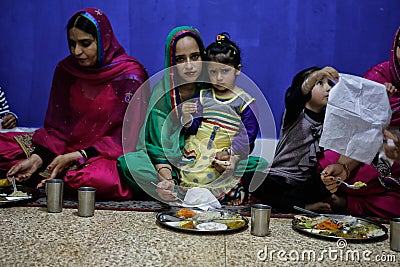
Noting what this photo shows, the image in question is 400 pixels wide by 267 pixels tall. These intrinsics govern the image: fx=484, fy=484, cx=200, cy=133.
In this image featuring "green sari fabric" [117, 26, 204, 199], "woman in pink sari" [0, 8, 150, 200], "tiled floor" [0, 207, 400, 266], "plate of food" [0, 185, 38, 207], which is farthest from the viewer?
"woman in pink sari" [0, 8, 150, 200]

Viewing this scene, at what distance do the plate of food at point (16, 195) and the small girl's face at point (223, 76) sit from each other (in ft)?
4.03

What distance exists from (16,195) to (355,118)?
185cm

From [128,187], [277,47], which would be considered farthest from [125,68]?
[277,47]

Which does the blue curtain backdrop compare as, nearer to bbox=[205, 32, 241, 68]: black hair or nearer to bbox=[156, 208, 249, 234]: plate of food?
bbox=[205, 32, 241, 68]: black hair

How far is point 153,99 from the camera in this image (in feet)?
10.1

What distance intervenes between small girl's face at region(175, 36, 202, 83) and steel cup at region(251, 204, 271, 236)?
3.58ft

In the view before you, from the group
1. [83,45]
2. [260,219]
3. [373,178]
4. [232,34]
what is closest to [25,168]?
[83,45]

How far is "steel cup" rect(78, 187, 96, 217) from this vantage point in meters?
2.43

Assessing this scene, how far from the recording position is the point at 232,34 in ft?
11.1

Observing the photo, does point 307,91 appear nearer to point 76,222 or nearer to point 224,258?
point 224,258

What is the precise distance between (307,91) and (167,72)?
2.90 ft

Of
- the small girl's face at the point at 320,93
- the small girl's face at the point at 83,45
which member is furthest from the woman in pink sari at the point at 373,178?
the small girl's face at the point at 83,45

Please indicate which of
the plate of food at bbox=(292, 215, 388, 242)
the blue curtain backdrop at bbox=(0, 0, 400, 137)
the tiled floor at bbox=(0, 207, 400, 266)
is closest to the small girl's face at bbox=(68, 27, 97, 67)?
the blue curtain backdrop at bbox=(0, 0, 400, 137)

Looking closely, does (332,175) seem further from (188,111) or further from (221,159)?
(188,111)
